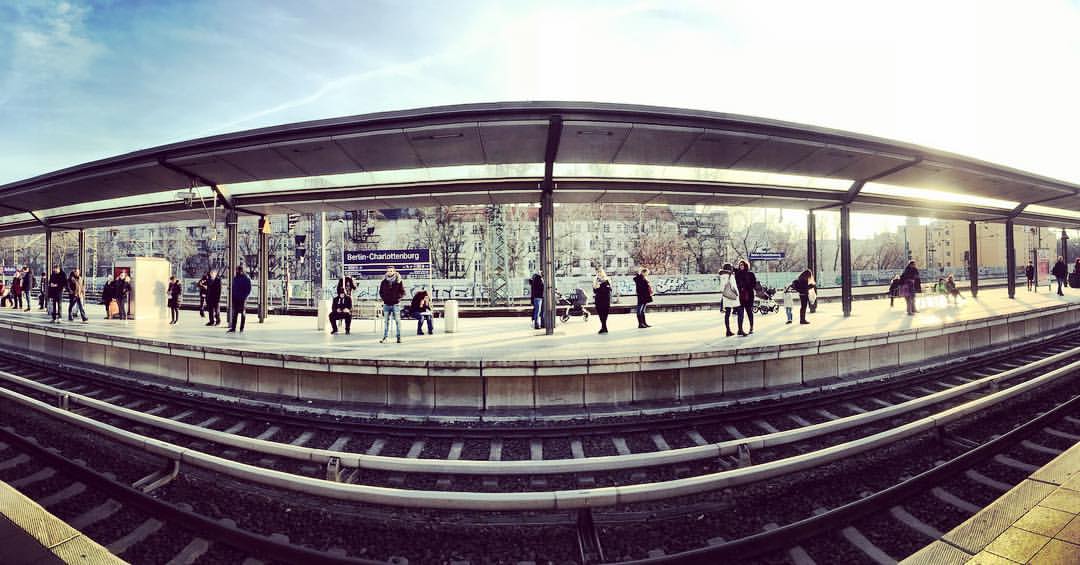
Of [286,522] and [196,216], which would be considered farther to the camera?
[196,216]

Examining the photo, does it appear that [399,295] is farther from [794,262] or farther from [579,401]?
[794,262]

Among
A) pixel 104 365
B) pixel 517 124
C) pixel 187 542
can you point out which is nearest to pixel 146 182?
pixel 104 365

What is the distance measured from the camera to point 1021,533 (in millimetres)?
2973

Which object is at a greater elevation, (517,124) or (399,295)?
(517,124)

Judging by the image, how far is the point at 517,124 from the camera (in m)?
8.02

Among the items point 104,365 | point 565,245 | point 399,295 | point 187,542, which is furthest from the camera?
point 565,245

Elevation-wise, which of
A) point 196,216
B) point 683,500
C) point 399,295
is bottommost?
point 683,500

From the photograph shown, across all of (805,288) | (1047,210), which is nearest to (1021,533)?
(805,288)

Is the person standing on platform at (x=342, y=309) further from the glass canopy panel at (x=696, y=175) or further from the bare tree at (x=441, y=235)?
the bare tree at (x=441, y=235)

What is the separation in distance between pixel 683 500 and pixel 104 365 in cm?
1457

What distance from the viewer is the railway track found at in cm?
343

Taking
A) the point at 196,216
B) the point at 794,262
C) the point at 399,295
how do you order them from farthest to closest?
the point at 794,262 < the point at 196,216 < the point at 399,295

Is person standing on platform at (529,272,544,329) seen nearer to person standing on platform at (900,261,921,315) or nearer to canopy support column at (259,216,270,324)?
canopy support column at (259,216,270,324)

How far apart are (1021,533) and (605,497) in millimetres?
2950
